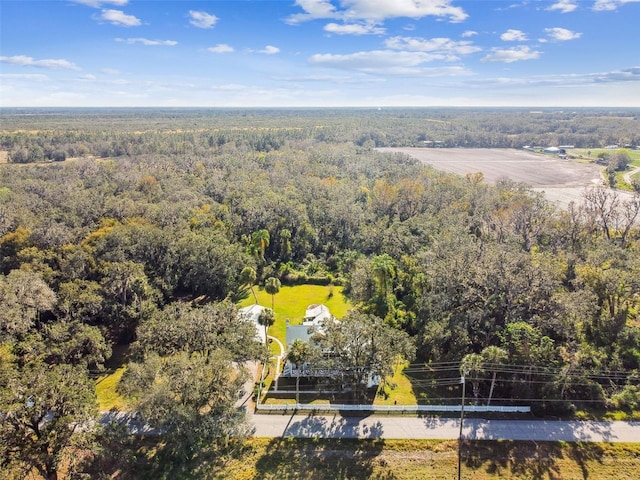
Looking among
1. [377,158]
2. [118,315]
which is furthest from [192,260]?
[377,158]

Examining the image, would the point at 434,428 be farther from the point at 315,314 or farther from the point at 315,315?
the point at 315,314

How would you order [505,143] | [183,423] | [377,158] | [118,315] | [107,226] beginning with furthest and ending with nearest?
[505,143], [377,158], [107,226], [118,315], [183,423]

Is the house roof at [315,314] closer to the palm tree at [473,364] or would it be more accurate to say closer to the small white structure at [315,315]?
the small white structure at [315,315]

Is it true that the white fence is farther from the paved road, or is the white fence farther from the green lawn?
the green lawn

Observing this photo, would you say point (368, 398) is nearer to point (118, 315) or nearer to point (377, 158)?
point (118, 315)

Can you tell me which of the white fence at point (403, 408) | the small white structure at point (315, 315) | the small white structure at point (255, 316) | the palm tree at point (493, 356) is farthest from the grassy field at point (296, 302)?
the palm tree at point (493, 356)

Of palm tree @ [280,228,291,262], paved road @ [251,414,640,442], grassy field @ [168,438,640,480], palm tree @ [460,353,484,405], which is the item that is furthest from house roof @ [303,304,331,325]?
palm tree @ [280,228,291,262]
